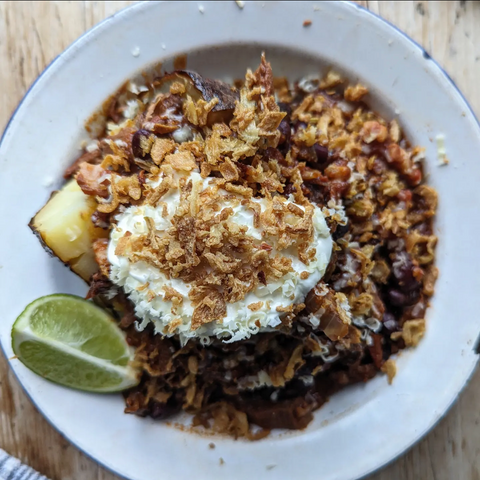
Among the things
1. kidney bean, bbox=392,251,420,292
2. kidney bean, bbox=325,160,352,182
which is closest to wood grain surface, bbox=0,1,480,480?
kidney bean, bbox=392,251,420,292

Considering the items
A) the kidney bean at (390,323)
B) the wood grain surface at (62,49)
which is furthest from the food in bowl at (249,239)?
the wood grain surface at (62,49)

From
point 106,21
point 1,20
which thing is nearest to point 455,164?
point 106,21

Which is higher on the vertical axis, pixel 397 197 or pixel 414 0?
pixel 414 0

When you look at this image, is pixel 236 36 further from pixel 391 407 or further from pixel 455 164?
pixel 391 407

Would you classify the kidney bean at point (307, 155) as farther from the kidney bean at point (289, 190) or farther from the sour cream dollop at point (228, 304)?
the sour cream dollop at point (228, 304)

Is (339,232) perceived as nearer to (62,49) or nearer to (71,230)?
(71,230)

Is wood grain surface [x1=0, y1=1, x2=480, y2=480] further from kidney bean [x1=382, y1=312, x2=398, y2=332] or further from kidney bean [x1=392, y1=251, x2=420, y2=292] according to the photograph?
kidney bean [x1=392, y1=251, x2=420, y2=292]

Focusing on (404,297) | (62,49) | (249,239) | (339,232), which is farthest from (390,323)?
(62,49)
